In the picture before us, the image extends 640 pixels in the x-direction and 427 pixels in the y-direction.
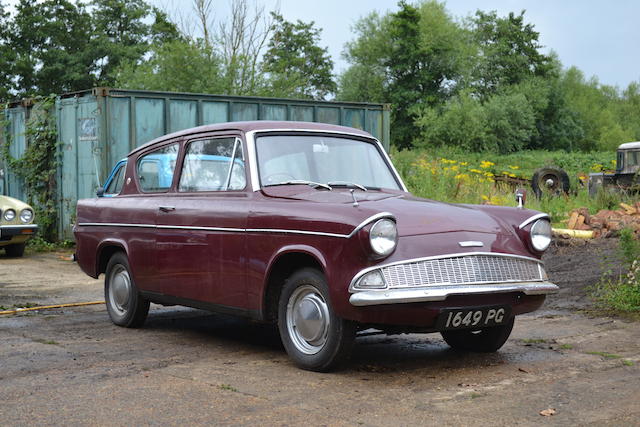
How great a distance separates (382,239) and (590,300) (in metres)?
4.23

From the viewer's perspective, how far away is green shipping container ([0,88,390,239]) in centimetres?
1439

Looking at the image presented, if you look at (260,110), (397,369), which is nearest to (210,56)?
(260,110)

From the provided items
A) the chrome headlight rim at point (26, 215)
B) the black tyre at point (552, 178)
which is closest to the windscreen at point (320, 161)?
the chrome headlight rim at point (26, 215)

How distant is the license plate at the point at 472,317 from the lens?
209 inches

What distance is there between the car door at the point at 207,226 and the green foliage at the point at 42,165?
984 cm

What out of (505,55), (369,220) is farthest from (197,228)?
(505,55)

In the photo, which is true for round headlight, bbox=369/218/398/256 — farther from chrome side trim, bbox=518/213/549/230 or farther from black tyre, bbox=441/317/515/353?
black tyre, bbox=441/317/515/353

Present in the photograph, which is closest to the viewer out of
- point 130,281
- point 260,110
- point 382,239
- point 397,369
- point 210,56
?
point 382,239

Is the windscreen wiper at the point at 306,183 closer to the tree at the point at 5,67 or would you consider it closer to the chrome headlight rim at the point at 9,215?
the chrome headlight rim at the point at 9,215

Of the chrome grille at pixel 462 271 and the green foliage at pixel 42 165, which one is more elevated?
the green foliage at pixel 42 165

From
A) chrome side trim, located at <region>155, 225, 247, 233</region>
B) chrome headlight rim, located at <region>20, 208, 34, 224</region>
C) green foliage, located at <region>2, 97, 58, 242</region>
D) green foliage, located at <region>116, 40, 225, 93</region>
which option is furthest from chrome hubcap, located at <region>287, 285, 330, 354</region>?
green foliage, located at <region>116, 40, 225, 93</region>

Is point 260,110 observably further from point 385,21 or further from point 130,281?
point 385,21

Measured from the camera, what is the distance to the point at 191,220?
6574 millimetres

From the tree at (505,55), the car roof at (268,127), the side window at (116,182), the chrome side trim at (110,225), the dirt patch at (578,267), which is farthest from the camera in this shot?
the tree at (505,55)
